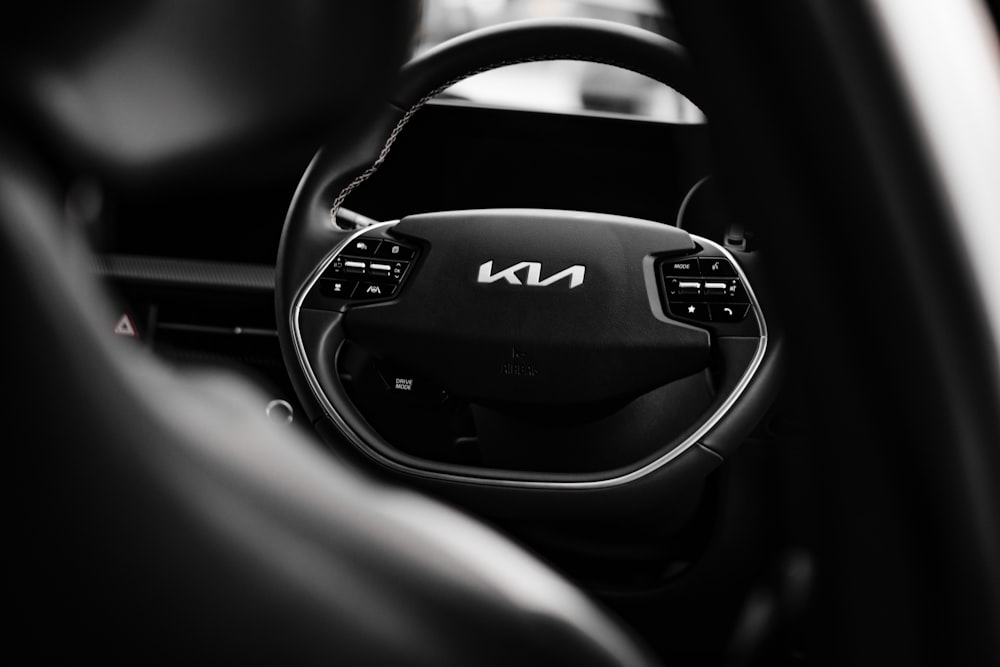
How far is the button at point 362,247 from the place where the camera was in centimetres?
116

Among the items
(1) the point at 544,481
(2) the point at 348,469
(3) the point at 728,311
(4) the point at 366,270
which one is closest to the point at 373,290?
(4) the point at 366,270

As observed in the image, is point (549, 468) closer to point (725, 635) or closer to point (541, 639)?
point (725, 635)

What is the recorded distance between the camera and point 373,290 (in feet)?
3.78

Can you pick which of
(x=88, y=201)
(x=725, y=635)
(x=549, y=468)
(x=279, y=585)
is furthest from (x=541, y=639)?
(x=725, y=635)

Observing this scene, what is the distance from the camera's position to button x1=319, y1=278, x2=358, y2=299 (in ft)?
3.79

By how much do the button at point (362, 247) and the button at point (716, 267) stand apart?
370 mm

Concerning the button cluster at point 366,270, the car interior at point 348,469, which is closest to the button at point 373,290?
the button cluster at point 366,270

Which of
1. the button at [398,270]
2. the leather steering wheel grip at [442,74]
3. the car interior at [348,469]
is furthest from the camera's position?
the button at [398,270]

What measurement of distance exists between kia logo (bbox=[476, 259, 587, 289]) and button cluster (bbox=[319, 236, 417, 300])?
10cm

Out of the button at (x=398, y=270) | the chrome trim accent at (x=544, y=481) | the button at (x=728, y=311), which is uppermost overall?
the button at (x=728, y=311)

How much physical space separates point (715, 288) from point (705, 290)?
1cm

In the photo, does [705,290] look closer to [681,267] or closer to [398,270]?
[681,267]

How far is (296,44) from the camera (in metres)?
0.29

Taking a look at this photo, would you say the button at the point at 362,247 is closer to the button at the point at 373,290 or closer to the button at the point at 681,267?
the button at the point at 373,290
